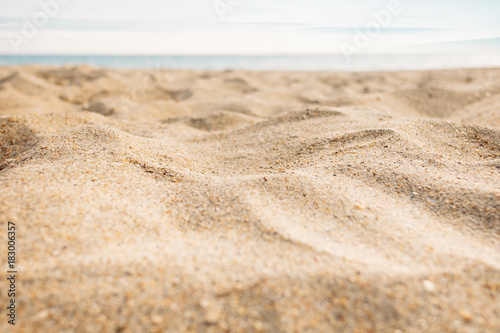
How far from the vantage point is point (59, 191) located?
1.61m

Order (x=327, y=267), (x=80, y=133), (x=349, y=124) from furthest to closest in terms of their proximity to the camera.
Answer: (x=349, y=124), (x=80, y=133), (x=327, y=267)

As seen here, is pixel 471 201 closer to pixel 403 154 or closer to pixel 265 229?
pixel 403 154

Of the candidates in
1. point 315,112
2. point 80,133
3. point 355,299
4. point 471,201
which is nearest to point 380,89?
point 315,112

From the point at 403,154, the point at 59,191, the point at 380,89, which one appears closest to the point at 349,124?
the point at 403,154

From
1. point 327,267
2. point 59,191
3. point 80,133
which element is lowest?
point 80,133

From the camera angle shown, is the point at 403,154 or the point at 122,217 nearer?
the point at 122,217

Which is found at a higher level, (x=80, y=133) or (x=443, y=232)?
(x=443, y=232)

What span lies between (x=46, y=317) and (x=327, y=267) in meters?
0.97

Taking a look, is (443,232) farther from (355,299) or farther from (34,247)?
(34,247)

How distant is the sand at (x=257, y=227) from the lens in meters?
1.08

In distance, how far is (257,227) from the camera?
1.50 m

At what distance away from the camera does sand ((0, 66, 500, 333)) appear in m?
1.08

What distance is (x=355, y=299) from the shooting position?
113cm

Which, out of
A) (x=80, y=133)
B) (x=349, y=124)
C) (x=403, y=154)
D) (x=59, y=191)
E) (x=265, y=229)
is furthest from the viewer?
(x=349, y=124)
